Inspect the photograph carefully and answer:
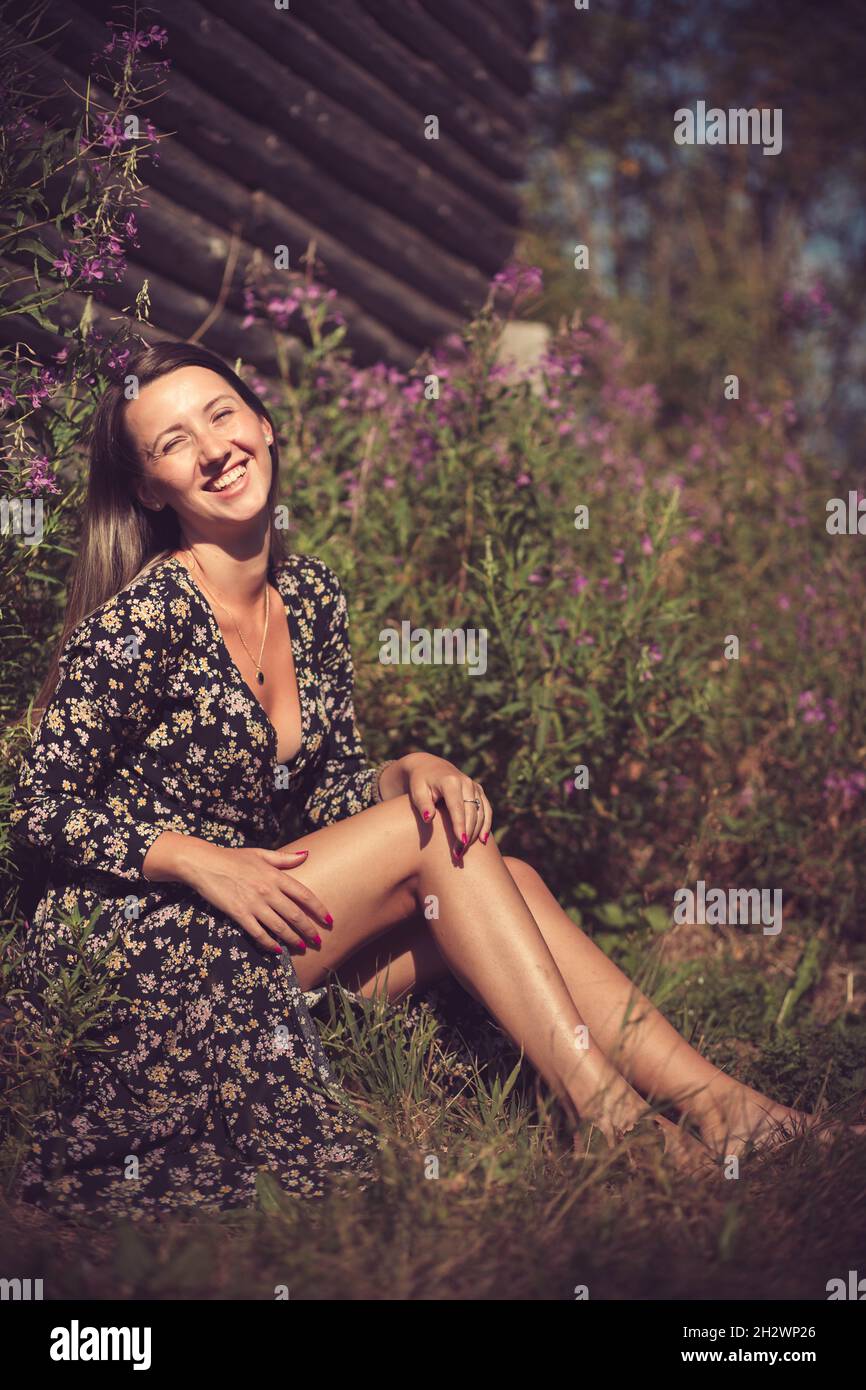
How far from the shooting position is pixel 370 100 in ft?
15.4

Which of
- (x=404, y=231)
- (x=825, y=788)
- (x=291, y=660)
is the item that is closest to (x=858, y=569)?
(x=825, y=788)

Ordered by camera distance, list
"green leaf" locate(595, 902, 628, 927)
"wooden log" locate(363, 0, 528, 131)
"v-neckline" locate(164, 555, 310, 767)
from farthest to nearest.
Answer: "wooden log" locate(363, 0, 528, 131)
"green leaf" locate(595, 902, 628, 927)
"v-neckline" locate(164, 555, 310, 767)

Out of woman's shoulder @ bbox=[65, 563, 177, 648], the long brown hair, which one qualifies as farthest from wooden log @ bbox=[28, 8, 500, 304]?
woman's shoulder @ bbox=[65, 563, 177, 648]

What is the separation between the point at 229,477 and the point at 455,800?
2.86ft

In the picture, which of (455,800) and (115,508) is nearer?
(455,800)

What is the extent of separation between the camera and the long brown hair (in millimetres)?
2582

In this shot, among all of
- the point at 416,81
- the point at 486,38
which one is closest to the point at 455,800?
the point at 416,81

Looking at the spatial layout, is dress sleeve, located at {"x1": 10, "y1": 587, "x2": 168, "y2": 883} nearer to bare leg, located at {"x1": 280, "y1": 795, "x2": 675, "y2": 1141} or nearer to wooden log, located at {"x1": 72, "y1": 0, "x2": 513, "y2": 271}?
bare leg, located at {"x1": 280, "y1": 795, "x2": 675, "y2": 1141}

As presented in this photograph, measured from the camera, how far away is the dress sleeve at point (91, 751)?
7.43ft

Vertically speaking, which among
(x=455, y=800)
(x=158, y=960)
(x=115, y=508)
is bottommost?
(x=158, y=960)

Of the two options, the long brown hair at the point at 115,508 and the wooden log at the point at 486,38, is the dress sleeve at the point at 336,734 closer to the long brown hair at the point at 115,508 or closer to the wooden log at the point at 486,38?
the long brown hair at the point at 115,508

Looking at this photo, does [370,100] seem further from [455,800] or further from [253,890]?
[253,890]

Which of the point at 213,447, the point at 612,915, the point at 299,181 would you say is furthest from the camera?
the point at 299,181

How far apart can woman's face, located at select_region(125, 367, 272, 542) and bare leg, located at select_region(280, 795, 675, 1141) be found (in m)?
0.75
